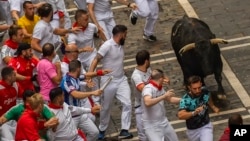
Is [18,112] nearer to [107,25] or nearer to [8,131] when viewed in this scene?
[8,131]

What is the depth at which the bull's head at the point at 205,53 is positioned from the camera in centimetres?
1798

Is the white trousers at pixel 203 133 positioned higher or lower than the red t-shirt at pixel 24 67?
lower

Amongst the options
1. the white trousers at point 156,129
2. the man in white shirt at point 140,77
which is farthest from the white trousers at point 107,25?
the white trousers at point 156,129

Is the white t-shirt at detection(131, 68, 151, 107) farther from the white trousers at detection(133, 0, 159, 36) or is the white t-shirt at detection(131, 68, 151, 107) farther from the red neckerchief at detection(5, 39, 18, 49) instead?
the white trousers at detection(133, 0, 159, 36)

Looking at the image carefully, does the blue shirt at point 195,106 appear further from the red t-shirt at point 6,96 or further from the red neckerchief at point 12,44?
the red neckerchief at point 12,44

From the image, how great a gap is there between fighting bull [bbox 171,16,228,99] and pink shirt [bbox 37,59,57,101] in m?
3.37

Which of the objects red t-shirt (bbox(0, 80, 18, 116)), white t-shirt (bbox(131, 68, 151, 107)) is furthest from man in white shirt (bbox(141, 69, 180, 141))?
red t-shirt (bbox(0, 80, 18, 116))

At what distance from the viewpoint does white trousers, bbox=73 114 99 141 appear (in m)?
15.7

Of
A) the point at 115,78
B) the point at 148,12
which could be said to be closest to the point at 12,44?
the point at 115,78

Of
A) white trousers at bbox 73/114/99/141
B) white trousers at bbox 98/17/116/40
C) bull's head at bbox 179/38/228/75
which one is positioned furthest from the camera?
white trousers at bbox 98/17/116/40

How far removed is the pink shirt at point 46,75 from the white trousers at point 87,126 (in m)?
0.85

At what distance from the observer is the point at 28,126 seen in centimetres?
1393

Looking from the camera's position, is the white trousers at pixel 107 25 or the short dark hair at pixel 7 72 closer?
the short dark hair at pixel 7 72

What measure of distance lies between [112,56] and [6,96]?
2.55 meters
